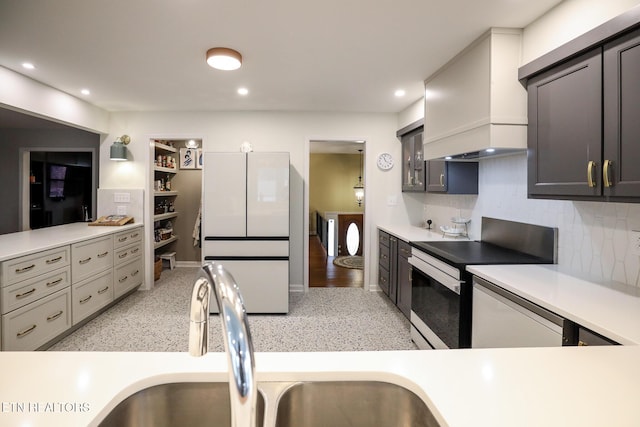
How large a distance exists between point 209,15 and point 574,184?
7.52 ft

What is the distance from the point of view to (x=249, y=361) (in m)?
0.48

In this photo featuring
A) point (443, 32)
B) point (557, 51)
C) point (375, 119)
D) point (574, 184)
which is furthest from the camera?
point (375, 119)

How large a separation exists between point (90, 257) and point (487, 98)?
3779 millimetres

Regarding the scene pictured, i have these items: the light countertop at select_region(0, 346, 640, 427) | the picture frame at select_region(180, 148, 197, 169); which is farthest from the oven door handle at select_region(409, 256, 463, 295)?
the picture frame at select_region(180, 148, 197, 169)

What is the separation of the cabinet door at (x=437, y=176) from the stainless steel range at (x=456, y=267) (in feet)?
1.65

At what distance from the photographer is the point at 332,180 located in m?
9.36

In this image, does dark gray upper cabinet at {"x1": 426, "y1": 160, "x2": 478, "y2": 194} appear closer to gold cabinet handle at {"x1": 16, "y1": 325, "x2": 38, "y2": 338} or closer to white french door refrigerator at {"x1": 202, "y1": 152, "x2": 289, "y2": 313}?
white french door refrigerator at {"x1": 202, "y1": 152, "x2": 289, "y2": 313}

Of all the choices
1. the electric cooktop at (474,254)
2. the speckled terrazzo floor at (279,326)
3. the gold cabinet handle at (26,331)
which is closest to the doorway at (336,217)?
the speckled terrazzo floor at (279,326)

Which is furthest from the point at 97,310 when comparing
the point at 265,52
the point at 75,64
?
the point at 265,52

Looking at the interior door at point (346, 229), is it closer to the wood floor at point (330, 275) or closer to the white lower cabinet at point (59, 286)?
the wood floor at point (330, 275)

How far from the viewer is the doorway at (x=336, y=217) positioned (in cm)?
523

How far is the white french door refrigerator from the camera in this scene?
3486mm

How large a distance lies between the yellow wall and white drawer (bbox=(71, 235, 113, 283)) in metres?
6.17

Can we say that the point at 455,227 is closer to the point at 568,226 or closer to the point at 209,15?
the point at 568,226
